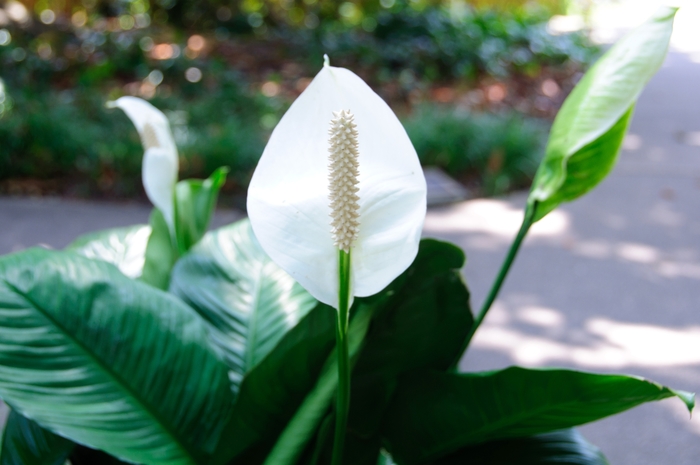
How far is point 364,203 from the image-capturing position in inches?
18.2

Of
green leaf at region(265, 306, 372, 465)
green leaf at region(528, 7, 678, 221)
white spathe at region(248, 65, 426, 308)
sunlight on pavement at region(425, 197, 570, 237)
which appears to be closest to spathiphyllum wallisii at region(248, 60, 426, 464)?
white spathe at region(248, 65, 426, 308)

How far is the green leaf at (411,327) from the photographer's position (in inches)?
26.7

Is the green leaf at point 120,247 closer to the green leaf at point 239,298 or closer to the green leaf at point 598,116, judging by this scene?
the green leaf at point 239,298

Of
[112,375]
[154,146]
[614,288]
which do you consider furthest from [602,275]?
[112,375]

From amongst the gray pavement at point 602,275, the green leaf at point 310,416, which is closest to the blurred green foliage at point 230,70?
the gray pavement at point 602,275

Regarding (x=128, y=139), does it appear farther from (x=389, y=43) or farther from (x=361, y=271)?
(x=361, y=271)

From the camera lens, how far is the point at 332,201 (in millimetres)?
437

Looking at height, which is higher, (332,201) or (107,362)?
(332,201)

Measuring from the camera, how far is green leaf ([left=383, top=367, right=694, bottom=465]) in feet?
1.87

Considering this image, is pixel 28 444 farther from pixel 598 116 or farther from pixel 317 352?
pixel 598 116

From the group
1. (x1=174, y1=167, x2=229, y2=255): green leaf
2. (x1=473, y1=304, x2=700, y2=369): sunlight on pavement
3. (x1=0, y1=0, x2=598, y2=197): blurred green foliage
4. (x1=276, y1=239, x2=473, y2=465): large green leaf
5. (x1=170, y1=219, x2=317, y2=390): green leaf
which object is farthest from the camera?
(x1=0, y1=0, x2=598, y2=197): blurred green foliage

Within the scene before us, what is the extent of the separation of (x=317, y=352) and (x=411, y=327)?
0.37 ft

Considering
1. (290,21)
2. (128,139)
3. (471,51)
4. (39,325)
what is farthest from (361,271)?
(290,21)

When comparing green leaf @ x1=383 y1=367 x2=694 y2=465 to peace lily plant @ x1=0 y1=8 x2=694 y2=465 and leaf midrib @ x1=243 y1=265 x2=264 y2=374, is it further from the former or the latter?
leaf midrib @ x1=243 y1=265 x2=264 y2=374
